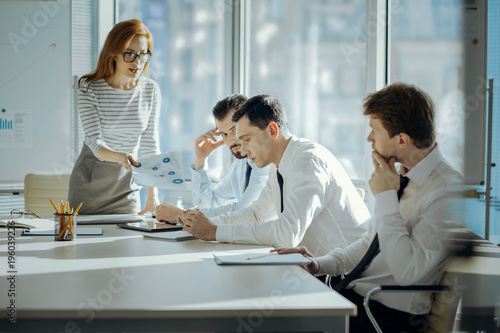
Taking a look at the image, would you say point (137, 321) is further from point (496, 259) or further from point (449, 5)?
point (449, 5)

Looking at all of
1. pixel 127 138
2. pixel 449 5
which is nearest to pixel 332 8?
pixel 449 5

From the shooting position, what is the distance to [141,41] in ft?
10.2

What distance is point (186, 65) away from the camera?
187 inches

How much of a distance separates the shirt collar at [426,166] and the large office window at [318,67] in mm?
2264

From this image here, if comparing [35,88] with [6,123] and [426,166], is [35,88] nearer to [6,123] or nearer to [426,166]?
[6,123]

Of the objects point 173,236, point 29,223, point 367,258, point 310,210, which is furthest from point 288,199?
point 29,223

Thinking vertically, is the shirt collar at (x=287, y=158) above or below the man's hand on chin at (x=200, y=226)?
above

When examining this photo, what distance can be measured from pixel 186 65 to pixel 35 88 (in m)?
1.32

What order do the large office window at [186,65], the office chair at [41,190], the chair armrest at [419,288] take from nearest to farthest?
the chair armrest at [419,288] → the office chair at [41,190] → the large office window at [186,65]

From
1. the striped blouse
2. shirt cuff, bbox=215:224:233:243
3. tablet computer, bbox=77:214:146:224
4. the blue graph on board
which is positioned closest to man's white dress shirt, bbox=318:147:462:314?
shirt cuff, bbox=215:224:233:243

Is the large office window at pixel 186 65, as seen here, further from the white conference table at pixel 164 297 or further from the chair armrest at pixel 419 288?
the chair armrest at pixel 419 288

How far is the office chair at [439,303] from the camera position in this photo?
4.90 ft

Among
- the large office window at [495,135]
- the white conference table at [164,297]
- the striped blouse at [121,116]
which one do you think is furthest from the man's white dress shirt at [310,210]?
the striped blouse at [121,116]

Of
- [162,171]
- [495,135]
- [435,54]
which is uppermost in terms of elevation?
[435,54]
